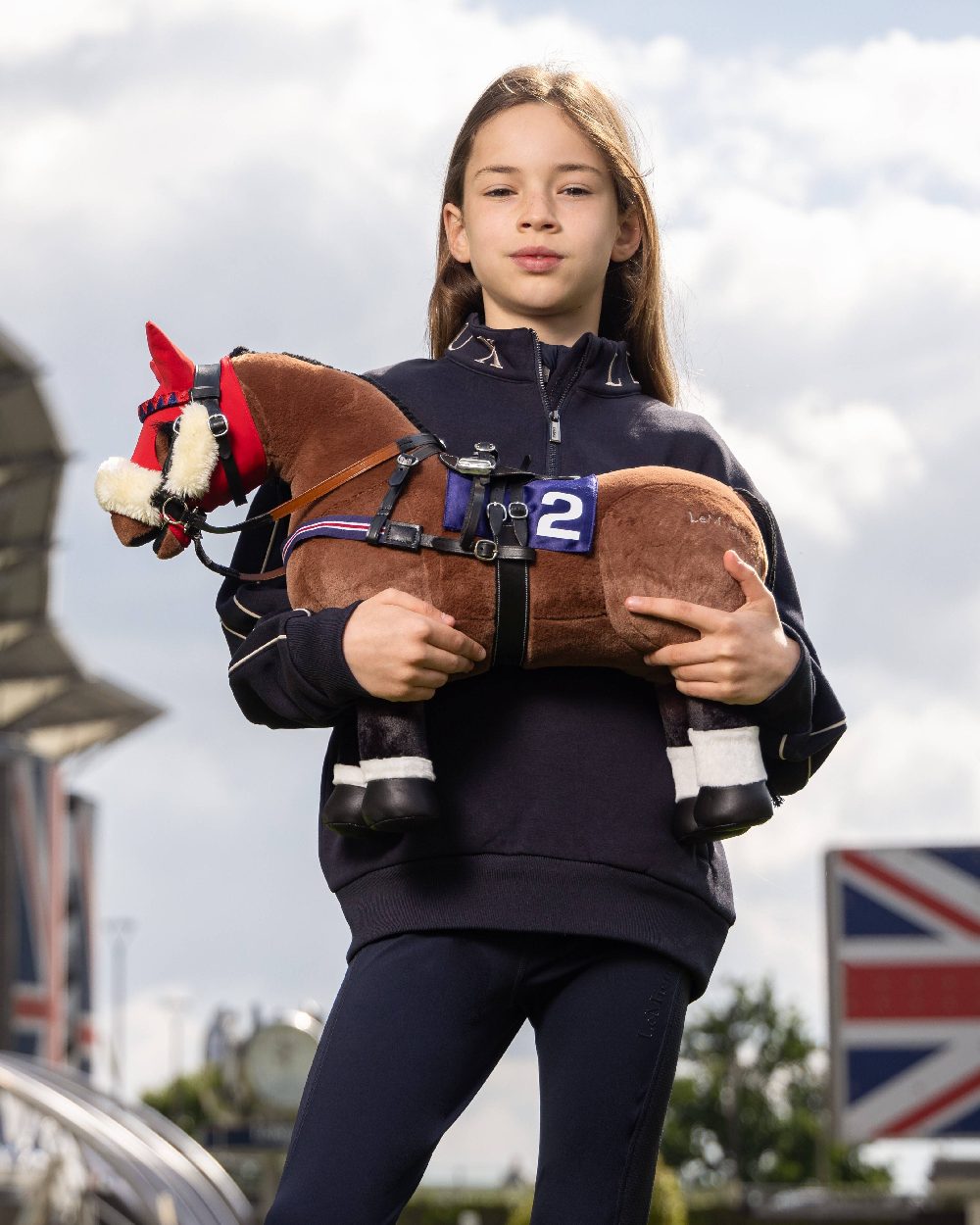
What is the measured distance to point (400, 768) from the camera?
2.18 metres

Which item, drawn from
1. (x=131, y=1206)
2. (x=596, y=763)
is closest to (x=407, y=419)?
(x=596, y=763)

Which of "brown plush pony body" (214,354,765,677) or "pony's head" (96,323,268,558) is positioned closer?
"brown plush pony body" (214,354,765,677)

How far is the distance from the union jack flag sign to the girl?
208cm

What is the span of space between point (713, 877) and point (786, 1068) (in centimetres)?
6118

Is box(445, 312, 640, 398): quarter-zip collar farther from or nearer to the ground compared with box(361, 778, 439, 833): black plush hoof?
farther from the ground

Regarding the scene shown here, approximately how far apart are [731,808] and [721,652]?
0.18 m

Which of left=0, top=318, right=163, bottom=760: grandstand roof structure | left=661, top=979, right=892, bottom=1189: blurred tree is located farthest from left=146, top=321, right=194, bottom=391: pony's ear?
left=661, top=979, right=892, bottom=1189: blurred tree

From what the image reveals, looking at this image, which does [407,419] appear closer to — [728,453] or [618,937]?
[728,453]

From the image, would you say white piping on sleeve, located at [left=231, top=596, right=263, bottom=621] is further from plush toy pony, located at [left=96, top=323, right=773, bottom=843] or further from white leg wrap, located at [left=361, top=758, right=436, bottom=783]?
white leg wrap, located at [left=361, top=758, right=436, bottom=783]

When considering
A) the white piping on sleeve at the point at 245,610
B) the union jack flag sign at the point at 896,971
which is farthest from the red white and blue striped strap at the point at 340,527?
the union jack flag sign at the point at 896,971

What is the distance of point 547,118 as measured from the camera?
102 inches

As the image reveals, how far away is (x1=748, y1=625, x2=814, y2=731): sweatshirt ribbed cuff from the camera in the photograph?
7.61ft

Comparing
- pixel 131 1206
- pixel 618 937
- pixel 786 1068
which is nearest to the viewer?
pixel 618 937

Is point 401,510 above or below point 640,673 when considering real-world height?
above
